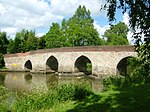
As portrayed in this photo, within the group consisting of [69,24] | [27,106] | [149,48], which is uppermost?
[69,24]

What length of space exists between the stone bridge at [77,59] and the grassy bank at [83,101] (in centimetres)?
1754

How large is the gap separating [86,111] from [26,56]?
36.3 meters

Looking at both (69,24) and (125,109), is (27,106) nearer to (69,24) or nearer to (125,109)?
(125,109)

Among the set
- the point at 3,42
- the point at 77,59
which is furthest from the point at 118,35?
the point at 77,59

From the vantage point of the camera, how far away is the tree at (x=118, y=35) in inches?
2306

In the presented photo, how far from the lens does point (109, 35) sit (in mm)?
62562

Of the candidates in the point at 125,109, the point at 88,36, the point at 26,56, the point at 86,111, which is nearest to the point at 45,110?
the point at 86,111

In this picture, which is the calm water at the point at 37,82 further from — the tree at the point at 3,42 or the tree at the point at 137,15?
the tree at the point at 3,42

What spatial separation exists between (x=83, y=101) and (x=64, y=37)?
4343 centimetres

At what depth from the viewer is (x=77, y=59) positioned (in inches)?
1464

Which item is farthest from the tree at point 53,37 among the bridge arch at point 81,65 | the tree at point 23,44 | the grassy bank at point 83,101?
the grassy bank at point 83,101

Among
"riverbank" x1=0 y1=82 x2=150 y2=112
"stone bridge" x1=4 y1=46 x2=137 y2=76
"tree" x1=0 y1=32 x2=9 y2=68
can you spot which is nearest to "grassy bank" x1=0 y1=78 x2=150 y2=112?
"riverbank" x1=0 y1=82 x2=150 y2=112

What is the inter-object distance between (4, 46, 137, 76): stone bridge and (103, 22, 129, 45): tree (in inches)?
757

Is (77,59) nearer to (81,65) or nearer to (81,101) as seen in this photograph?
(81,65)
